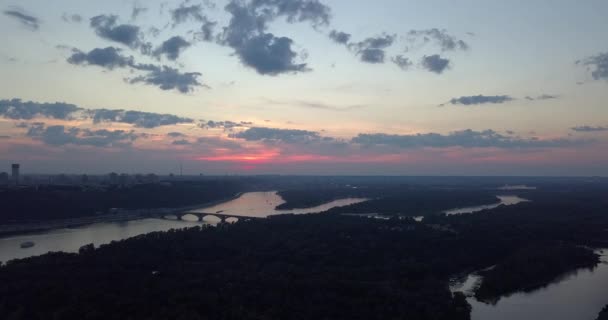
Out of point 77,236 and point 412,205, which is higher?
point 412,205

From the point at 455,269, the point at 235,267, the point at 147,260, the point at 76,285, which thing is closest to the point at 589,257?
the point at 455,269

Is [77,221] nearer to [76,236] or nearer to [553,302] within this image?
[76,236]

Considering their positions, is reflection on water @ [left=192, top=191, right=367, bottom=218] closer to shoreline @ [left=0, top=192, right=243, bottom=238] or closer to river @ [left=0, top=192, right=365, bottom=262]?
shoreline @ [left=0, top=192, right=243, bottom=238]

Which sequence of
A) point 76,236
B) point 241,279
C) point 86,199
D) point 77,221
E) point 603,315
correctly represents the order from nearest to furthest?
point 603,315, point 241,279, point 76,236, point 77,221, point 86,199

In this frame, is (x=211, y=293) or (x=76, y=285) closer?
(x=211, y=293)

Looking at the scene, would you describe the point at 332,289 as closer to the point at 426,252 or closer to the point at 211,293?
the point at 211,293

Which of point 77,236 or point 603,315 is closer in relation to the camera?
point 603,315

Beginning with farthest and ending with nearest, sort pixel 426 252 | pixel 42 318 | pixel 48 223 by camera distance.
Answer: pixel 48 223 → pixel 426 252 → pixel 42 318

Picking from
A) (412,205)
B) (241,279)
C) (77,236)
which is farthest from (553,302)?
(412,205)
